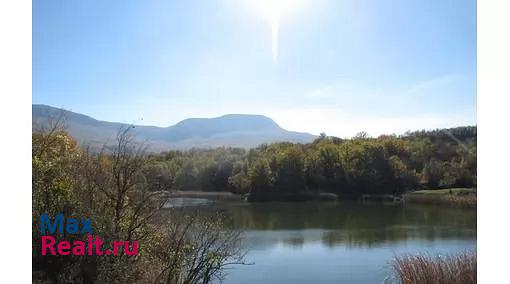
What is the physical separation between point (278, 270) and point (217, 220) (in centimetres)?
237

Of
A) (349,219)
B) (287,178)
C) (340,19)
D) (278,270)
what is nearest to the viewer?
(340,19)

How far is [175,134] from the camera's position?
40.5 feet

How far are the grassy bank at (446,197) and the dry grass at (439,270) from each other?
34.0 feet

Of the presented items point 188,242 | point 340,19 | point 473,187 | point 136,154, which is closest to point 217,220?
point 188,242

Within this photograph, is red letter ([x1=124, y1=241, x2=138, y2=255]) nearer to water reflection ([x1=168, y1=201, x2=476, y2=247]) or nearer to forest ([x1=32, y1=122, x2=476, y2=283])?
forest ([x1=32, y1=122, x2=476, y2=283])

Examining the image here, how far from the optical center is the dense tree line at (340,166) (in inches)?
436

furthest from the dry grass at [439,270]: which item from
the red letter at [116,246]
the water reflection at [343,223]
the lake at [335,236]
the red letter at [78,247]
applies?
the water reflection at [343,223]

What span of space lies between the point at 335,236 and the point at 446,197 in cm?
687

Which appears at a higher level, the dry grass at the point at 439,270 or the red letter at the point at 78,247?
the red letter at the point at 78,247

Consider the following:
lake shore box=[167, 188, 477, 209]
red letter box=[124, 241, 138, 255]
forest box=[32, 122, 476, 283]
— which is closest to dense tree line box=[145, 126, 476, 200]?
lake shore box=[167, 188, 477, 209]

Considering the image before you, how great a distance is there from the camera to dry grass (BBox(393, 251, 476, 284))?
3631 mm

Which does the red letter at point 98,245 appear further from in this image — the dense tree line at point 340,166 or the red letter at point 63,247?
the dense tree line at point 340,166
